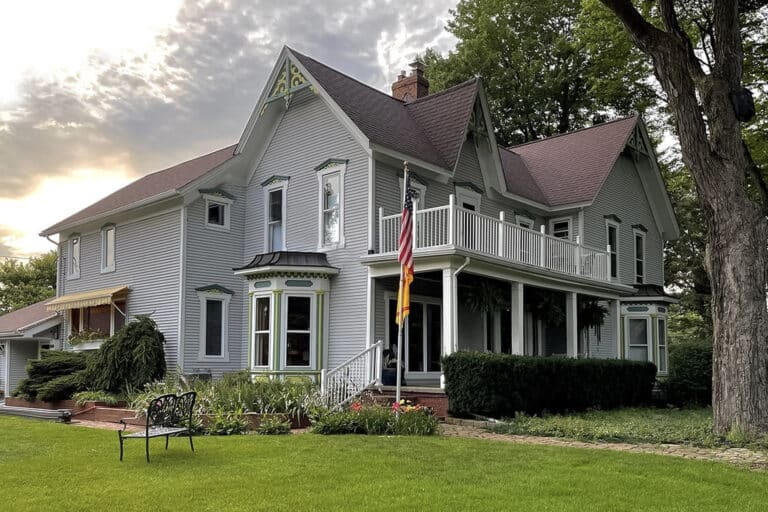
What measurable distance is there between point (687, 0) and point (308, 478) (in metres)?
21.1

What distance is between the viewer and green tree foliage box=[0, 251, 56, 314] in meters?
48.4

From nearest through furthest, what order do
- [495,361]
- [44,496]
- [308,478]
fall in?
1. [44,496]
2. [308,478]
3. [495,361]

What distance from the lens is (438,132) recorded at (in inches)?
793

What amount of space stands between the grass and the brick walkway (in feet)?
1.10

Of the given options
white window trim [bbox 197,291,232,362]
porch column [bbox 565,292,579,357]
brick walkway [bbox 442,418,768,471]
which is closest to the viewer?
brick walkway [bbox 442,418,768,471]

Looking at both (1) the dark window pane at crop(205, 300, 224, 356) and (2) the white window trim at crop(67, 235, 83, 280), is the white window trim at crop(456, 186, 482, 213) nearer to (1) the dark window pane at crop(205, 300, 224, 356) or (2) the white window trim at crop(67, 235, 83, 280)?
(1) the dark window pane at crop(205, 300, 224, 356)

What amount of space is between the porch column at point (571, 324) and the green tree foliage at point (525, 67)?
69.7 ft

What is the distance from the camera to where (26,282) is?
49.7 m

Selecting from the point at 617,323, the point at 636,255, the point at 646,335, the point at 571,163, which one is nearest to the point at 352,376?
the point at 617,323

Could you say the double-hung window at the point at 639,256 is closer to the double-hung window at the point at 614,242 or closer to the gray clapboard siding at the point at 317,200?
the double-hung window at the point at 614,242

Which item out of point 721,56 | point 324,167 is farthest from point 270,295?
point 721,56

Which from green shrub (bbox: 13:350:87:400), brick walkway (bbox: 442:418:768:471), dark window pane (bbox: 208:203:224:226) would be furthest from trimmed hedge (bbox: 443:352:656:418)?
green shrub (bbox: 13:350:87:400)

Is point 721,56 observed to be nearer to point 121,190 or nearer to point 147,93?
point 147,93

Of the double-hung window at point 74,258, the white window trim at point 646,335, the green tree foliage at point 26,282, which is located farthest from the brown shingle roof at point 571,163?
the green tree foliage at point 26,282
